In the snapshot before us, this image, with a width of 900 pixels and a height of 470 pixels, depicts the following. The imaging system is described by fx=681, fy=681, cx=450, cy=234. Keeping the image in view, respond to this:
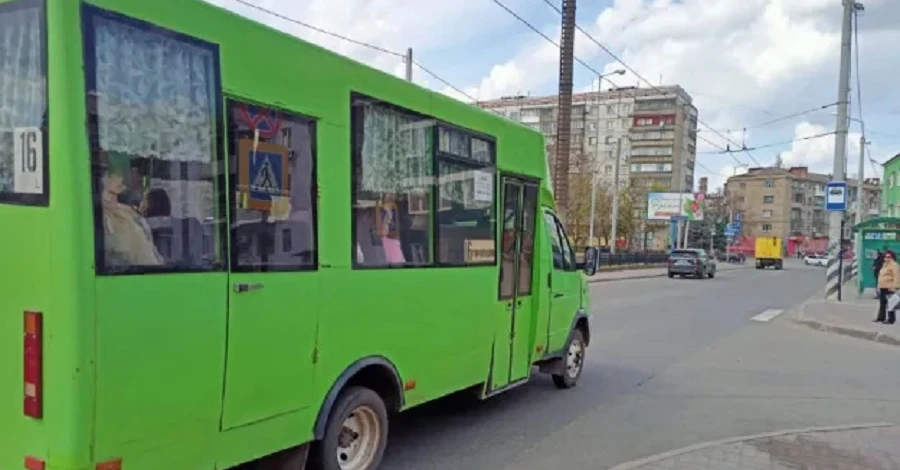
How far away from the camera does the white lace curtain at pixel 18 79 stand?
280 centimetres

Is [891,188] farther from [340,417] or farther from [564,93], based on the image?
[340,417]

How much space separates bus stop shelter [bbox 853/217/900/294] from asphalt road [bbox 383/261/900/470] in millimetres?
11031

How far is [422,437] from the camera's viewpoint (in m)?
5.68

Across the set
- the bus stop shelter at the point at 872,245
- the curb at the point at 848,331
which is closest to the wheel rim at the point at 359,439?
the curb at the point at 848,331

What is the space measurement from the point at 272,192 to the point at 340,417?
1.48m

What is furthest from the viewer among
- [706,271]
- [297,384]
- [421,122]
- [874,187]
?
[874,187]

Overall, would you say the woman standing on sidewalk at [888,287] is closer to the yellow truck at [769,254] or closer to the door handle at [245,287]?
the door handle at [245,287]

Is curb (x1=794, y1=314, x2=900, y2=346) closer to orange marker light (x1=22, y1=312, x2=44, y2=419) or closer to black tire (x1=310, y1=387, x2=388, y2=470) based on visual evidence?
black tire (x1=310, y1=387, x2=388, y2=470)

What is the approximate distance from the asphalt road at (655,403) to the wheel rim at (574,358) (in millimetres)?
222

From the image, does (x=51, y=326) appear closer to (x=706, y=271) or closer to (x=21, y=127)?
(x=21, y=127)

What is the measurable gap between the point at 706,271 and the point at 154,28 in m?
37.1

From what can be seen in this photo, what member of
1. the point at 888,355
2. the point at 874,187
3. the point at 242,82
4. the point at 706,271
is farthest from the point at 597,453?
the point at 874,187

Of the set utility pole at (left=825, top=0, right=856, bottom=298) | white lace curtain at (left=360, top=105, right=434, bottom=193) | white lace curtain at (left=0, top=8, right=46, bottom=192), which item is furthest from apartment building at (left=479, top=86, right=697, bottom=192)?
white lace curtain at (left=0, top=8, right=46, bottom=192)

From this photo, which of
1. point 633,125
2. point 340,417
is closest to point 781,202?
point 633,125
